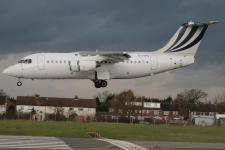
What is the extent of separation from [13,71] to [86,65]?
23.4 ft

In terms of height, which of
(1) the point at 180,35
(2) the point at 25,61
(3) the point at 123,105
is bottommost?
(3) the point at 123,105

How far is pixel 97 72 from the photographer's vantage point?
55.4 meters

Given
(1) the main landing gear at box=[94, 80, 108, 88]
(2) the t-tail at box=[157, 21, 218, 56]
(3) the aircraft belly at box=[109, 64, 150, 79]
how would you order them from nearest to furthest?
(1) the main landing gear at box=[94, 80, 108, 88], (3) the aircraft belly at box=[109, 64, 150, 79], (2) the t-tail at box=[157, 21, 218, 56]

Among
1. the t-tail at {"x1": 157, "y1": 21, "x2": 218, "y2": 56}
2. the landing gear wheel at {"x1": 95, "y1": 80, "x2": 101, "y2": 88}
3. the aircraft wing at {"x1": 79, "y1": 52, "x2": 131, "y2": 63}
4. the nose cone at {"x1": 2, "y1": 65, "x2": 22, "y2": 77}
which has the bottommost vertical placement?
the landing gear wheel at {"x1": 95, "y1": 80, "x2": 101, "y2": 88}

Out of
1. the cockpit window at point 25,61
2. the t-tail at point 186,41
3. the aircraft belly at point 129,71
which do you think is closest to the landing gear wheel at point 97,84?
the aircraft belly at point 129,71

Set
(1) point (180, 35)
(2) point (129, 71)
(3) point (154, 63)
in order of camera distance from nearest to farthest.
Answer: (3) point (154, 63), (2) point (129, 71), (1) point (180, 35)

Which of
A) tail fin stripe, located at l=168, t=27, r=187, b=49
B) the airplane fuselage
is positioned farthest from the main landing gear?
tail fin stripe, located at l=168, t=27, r=187, b=49

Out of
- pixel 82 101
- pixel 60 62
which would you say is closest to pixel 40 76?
pixel 60 62

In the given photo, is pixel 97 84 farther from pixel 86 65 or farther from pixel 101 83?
pixel 86 65

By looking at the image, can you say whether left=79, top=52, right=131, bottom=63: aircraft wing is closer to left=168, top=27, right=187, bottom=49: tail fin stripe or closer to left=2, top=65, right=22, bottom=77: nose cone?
left=168, top=27, right=187, bottom=49: tail fin stripe

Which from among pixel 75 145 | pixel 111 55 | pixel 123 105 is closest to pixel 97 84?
pixel 111 55

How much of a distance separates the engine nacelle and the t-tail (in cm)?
747

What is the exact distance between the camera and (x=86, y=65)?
5434 cm

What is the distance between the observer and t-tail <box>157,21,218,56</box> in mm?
57125
